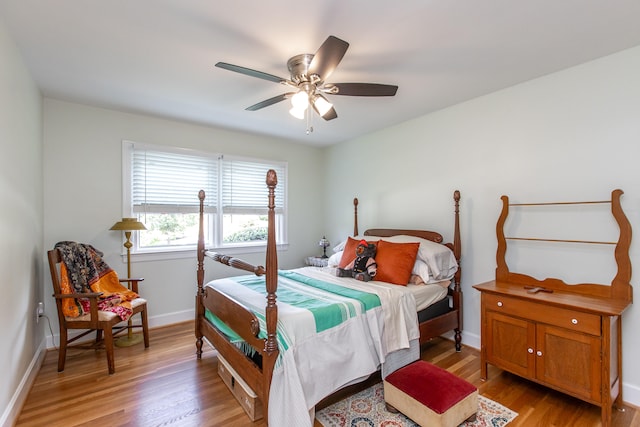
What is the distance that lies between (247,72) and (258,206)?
9.04 feet

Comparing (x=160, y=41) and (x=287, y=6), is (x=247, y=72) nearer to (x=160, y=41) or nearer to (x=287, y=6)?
(x=287, y=6)

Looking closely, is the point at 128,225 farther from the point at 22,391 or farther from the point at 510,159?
the point at 510,159

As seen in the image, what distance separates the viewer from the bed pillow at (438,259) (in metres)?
2.99

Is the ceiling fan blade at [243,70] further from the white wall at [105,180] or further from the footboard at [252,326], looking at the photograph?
the white wall at [105,180]

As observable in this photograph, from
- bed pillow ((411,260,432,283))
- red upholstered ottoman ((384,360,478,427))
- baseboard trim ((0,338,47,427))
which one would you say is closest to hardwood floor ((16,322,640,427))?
baseboard trim ((0,338,47,427))

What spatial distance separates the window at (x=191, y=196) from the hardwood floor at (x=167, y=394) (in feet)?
4.41

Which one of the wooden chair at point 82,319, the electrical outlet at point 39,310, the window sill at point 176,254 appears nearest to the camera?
the wooden chair at point 82,319

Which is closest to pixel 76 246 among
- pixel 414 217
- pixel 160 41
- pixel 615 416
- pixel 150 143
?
pixel 150 143

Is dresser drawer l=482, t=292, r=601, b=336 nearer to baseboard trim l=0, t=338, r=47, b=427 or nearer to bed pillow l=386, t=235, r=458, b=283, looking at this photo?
bed pillow l=386, t=235, r=458, b=283

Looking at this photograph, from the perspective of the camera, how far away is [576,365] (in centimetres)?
207

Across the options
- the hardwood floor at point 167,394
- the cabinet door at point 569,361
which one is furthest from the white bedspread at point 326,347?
the cabinet door at point 569,361

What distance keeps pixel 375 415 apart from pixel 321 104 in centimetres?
223

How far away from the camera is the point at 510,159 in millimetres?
2896

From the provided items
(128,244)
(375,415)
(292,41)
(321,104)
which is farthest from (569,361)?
(128,244)
